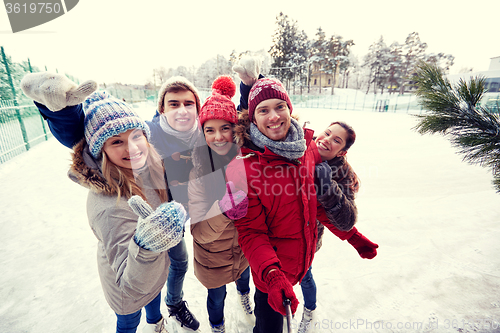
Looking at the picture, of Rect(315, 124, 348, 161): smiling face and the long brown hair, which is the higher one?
Rect(315, 124, 348, 161): smiling face

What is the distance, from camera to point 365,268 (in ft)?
7.20

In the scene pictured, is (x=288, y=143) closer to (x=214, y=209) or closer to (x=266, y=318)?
(x=214, y=209)

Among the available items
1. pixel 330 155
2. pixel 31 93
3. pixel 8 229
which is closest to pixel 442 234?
pixel 330 155

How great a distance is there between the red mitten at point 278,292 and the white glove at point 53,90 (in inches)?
52.7

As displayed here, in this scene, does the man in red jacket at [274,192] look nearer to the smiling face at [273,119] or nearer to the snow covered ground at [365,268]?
the smiling face at [273,119]

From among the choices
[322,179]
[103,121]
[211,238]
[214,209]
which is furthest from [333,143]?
[103,121]

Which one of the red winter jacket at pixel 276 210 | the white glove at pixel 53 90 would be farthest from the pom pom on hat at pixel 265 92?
the white glove at pixel 53 90

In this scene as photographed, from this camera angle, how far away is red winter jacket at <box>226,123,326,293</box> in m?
1.25

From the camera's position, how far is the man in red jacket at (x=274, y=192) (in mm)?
1253

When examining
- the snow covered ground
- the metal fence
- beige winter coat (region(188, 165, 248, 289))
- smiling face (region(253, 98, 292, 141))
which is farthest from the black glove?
the metal fence

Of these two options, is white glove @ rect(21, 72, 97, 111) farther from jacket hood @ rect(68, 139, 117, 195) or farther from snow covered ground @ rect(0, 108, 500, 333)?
snow covered ground @ rect(0, 108, 500, 333)

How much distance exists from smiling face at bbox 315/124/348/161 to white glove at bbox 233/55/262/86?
79 centimetres

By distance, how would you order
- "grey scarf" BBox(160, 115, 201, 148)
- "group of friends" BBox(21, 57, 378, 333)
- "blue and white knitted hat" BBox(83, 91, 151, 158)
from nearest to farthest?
"group of friends" BBox(21, 57, 378, 333) < "blue and white knitted hat" BBox(83, 91, 151, 158) < "grey scarf" BBox(160, 115, 201, 148)

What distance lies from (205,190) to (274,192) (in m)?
0.47
